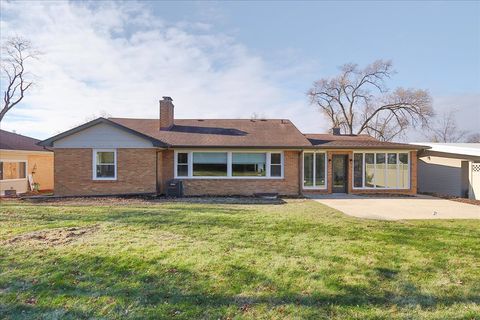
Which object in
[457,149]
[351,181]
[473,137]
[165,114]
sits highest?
[473,137]

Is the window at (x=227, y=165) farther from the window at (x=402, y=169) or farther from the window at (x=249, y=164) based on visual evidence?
the window at (x=402, y=169)

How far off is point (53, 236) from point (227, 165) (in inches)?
410

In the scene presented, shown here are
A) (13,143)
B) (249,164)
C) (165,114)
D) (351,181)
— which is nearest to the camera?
(249,164)

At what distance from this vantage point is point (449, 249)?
616cm

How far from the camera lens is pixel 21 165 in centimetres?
1848

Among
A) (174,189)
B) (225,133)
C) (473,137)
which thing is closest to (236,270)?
(174,189)

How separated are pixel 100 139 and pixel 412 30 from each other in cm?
1634

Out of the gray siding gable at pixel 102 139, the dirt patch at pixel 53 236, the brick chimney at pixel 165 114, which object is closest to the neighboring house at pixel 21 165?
the gray siding gable at pixel 102 139

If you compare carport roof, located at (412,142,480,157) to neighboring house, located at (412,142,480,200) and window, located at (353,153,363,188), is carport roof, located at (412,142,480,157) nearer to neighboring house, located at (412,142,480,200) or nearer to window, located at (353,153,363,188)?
neighboring house, located at (412,142,480,200)

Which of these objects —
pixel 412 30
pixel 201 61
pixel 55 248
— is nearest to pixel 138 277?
pixel 55 248

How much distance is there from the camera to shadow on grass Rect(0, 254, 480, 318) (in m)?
3.87

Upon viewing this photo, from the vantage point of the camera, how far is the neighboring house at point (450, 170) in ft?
53.2

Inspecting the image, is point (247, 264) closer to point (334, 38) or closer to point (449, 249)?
point (449, 249)

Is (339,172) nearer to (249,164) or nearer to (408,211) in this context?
(249,164)
